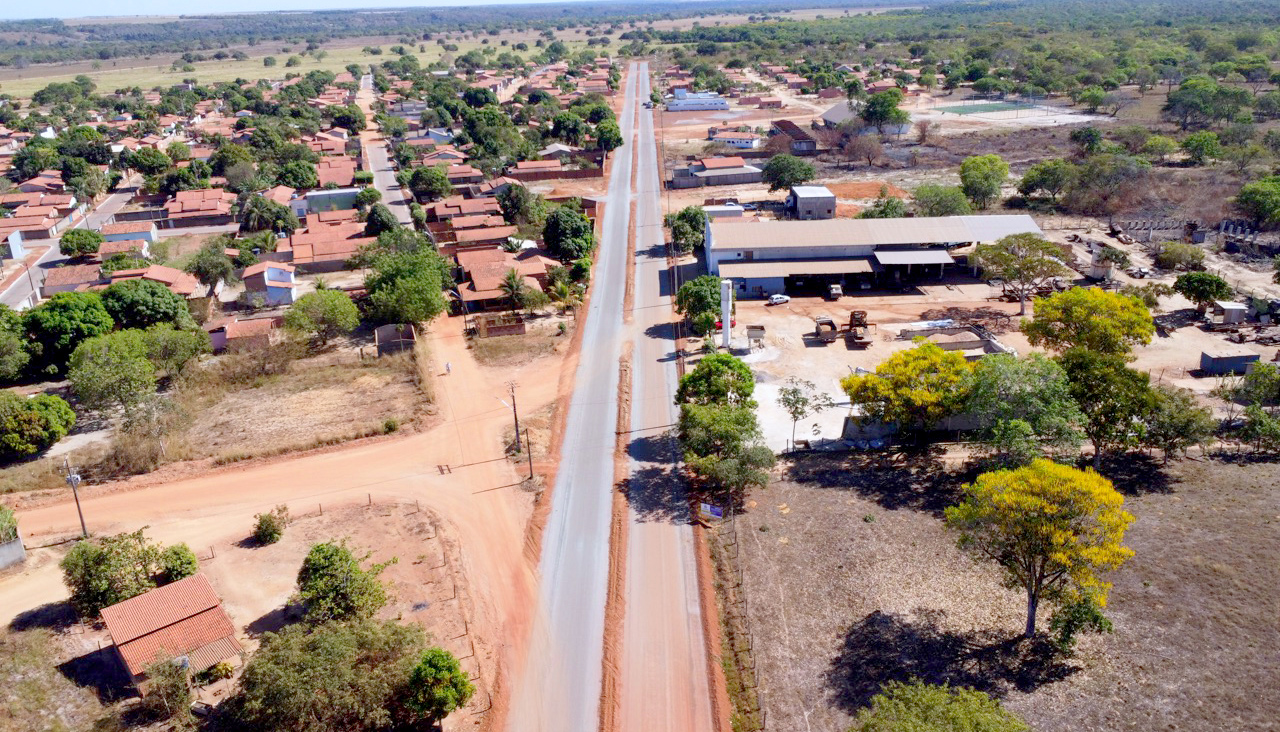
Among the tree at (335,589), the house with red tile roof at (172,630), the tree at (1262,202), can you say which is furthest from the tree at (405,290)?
the tree at (1262,202)

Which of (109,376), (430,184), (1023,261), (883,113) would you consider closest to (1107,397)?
(1023,261)

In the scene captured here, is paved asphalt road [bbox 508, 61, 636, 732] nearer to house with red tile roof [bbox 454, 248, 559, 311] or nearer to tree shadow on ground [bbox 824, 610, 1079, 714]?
tree shadow on ground [bbox 824, 610, 1079, 714]

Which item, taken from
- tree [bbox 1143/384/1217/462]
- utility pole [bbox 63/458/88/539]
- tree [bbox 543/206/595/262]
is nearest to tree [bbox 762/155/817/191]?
tree [bbox 543/206/595/262]

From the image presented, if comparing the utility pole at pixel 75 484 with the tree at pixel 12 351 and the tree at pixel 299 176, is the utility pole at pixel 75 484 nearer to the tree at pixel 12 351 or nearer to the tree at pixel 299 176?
the tree at pixel 12 351

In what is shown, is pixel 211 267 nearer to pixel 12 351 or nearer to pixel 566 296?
pixel 12 351

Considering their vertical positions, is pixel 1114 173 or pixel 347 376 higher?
pixel 1114 173

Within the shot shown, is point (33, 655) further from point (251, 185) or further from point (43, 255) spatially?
point (251, 185)

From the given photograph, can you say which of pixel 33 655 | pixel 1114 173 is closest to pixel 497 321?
pixel 33 655
